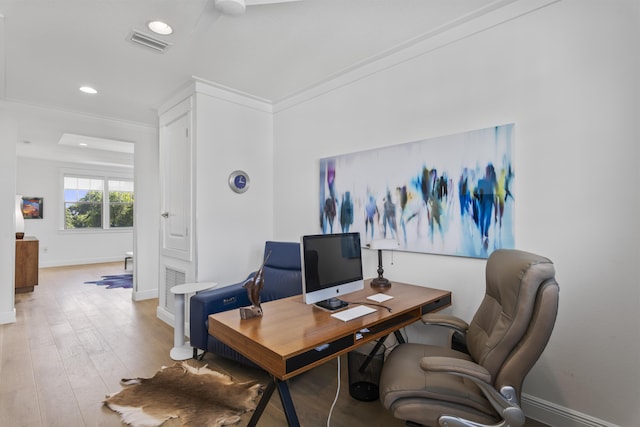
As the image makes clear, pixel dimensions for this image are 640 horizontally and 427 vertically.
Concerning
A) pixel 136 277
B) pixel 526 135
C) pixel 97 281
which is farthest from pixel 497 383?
pixel 97 281

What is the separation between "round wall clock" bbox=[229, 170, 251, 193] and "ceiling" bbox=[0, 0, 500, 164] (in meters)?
0.95

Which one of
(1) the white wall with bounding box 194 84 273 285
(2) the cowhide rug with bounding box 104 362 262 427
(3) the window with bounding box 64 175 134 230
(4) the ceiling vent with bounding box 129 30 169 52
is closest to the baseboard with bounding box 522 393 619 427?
(2) the cowhide rug with bounding box 104 362 262 427

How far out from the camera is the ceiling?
84.1 inches

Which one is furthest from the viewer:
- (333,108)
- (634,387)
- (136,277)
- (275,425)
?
(136,277)

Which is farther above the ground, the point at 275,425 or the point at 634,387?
the point at 634,387

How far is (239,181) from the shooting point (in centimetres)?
361

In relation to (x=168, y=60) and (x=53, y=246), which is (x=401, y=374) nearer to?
(x=168, y=60)

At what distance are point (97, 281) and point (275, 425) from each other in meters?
5.73

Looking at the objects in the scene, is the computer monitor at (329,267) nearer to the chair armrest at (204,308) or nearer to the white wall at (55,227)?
the chair armrest at (204,308)

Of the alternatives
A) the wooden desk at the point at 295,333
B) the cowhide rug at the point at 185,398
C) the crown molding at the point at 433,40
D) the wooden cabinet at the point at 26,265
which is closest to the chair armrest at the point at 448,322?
the wooden desk at the point at 295,333

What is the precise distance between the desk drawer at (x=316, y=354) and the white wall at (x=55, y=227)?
8.88m

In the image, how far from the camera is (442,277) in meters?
2.43

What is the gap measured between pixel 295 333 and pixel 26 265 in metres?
6.04

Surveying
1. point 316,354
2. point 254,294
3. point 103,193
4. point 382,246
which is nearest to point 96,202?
point 103,193
